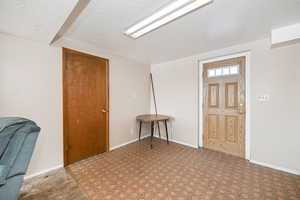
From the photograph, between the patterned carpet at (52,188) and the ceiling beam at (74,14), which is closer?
the ceiling beam at (74,14)

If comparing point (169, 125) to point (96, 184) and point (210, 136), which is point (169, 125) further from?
point (96, 184)

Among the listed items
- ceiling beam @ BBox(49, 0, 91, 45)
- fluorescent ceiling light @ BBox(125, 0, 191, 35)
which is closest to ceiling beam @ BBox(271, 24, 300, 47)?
fluorescent ceiling light @ BBox(125, 0, 191, 35)

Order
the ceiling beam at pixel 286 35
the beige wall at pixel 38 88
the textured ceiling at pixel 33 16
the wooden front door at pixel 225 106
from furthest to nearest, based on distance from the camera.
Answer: the wooden front door at pixel 225 106 → the ceiling beam at pixel 286 35 → the beige wall at pixel 38 88 → the textured ceiling at pixel 33 16

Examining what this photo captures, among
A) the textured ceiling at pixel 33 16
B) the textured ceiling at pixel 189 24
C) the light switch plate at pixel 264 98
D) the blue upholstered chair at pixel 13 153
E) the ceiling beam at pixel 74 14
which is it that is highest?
the textured ceiling at pixel 189 24

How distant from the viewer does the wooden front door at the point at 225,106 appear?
8.29 feet

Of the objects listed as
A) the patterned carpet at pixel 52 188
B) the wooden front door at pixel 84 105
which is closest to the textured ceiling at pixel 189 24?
the wooden front door at pixel 84 105

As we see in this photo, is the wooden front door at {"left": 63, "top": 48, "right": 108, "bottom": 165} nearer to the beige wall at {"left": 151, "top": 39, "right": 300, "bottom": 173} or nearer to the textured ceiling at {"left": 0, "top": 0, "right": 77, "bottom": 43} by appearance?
the textured ceiling at {"left": 0, "top": 0, "right": 77, "bottom": 43}

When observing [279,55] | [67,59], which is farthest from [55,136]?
[279,55]

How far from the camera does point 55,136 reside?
6.95 feet

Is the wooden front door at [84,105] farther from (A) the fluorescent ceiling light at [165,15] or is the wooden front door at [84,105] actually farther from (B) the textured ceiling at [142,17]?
(A) the fluorescent ceiling light at [165,15]

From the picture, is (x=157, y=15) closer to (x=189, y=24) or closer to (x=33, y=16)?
(x=189, y=24)

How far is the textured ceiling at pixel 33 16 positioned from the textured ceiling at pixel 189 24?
0.30m

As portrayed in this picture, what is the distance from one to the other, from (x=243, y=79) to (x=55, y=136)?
11.7 ft

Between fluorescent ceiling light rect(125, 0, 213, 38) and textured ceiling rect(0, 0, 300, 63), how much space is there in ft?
0.31
